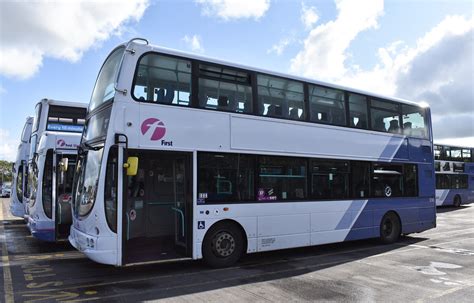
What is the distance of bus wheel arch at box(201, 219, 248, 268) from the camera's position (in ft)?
26.5

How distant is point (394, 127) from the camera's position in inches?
477

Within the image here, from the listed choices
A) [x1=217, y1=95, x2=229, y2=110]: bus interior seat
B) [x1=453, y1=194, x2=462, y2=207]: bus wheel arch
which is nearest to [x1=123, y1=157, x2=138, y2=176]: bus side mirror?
[x1=217, y1=95, x2=229, y2=110]: bus interior seat

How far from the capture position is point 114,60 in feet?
26.1

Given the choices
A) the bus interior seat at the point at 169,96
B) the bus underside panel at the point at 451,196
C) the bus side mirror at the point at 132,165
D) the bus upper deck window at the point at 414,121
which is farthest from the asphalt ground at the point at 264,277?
the bus underside panel at the point at 451,196

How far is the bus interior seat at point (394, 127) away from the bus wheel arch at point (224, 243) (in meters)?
6.09

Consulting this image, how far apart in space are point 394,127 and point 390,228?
9.86 ft

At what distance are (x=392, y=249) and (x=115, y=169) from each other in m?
7.69

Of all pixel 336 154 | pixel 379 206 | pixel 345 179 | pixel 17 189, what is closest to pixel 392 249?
pixel 379 206

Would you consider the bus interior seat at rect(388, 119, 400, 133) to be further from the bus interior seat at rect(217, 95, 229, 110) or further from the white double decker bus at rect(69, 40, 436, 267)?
the bus interior seat at rect(217, 95, 229, 110)

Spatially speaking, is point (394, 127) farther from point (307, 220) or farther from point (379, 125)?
point (307, 220)

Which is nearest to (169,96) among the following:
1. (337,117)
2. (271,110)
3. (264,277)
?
(271,110)

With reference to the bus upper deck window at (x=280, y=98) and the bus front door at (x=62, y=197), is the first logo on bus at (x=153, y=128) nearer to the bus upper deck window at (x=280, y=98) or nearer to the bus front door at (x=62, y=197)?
the bus upper deck window at (x=280, y=98)

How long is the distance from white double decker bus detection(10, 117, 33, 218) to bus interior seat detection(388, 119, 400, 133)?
44.4 feet

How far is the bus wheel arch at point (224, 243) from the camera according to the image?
26.5 ft
